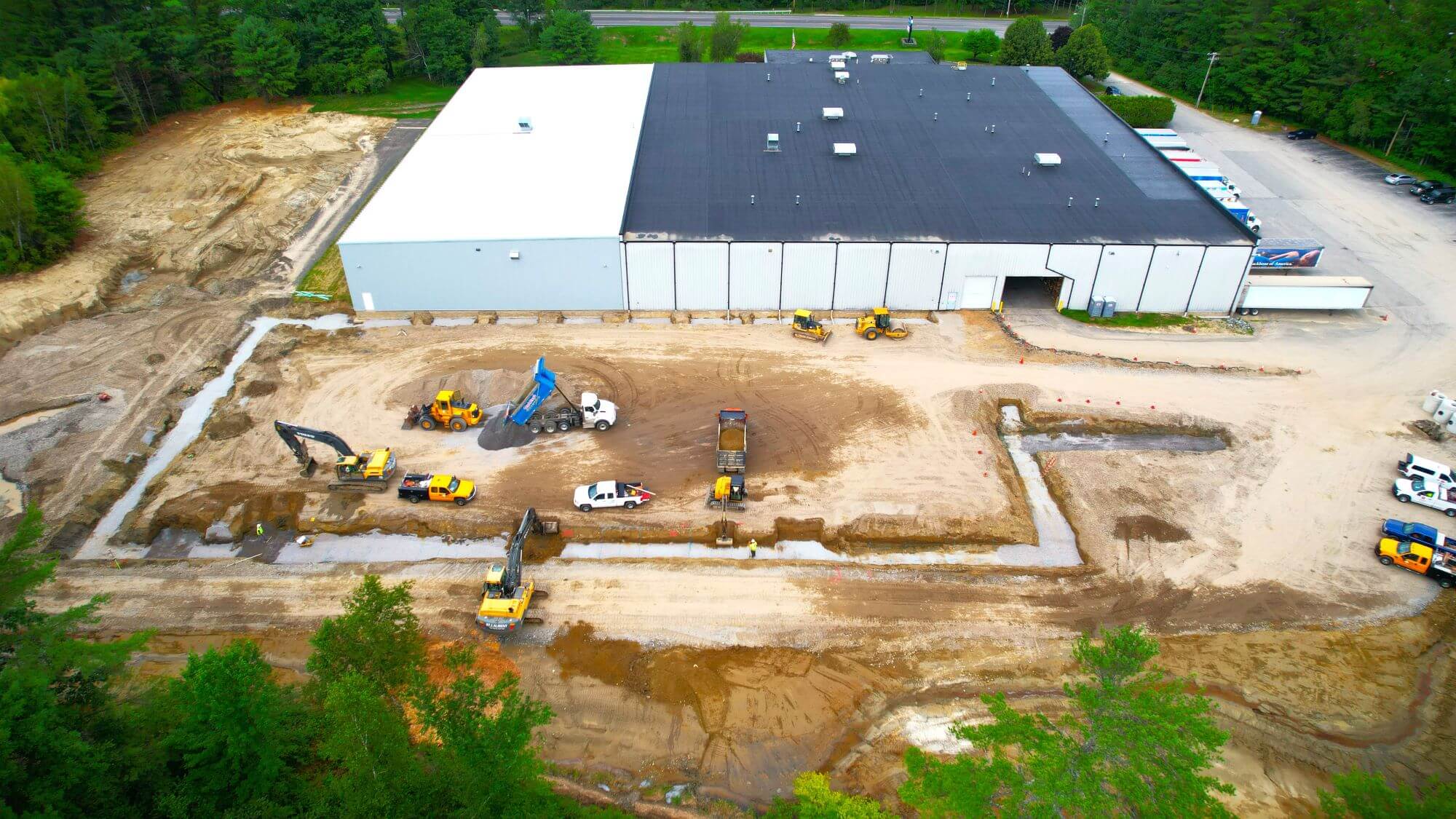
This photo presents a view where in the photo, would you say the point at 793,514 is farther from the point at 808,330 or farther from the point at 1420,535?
the point at 1420,535

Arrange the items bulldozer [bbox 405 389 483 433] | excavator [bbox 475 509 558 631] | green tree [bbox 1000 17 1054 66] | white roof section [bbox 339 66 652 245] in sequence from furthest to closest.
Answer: green tree [bbox 1000 17 1054 66], white roof section [bbox 339 66 652 245], bulldozer [bbox 405 389 483 433], excavator [bbox 475 509 558 631]

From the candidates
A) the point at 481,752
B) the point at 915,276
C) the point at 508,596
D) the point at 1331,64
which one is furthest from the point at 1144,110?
the point at 481,752

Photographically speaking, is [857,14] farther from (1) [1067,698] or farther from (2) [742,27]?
(1) [1067,698]

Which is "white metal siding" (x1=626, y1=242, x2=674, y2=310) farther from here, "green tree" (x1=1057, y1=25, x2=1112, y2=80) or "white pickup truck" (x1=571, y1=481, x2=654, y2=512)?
"green tree" (x1=1057, y1=25, x2=1112, y2=80)

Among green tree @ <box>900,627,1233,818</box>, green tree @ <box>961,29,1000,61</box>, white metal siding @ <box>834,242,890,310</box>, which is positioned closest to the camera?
green tree @ <box>900,627,1233,818</box>

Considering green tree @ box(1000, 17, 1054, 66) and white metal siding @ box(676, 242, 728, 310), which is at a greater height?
green tree @ box(1000, 17, 1054, 66)

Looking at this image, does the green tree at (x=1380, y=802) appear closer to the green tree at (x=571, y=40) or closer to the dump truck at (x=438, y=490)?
the dump truck at (x=438, y=490)

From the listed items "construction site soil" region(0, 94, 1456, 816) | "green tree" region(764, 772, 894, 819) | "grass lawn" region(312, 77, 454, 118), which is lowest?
"construction site soil" region(0, 94, 1456, 816)

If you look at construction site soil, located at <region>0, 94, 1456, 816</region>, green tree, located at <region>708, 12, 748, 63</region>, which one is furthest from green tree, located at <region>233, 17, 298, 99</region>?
green tree, located at <region>708, 12, 748, 63</region>
